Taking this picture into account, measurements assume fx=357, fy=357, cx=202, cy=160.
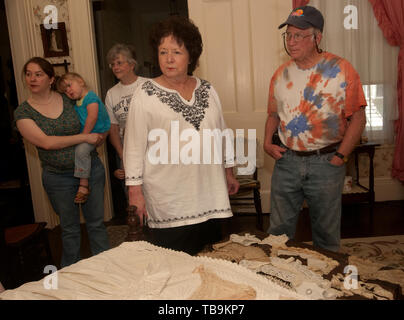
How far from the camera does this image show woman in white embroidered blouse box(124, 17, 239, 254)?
4.88 feet

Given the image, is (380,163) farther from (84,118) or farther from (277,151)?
(84,118)

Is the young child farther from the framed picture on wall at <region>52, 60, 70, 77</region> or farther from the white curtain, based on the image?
the white curtain

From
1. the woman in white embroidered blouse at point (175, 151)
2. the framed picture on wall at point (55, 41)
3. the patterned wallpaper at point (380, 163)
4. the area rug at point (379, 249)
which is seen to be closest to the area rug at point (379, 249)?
the area rug at point (379, 249)

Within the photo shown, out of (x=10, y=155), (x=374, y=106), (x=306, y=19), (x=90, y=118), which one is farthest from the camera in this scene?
(x=10, y=155)

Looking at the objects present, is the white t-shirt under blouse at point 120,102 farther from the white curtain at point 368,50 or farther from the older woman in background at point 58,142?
the white curtain at point 368,50

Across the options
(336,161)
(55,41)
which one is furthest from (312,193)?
(55,41)

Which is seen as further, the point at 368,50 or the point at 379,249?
the point at 368,50

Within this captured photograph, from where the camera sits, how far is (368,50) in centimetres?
338

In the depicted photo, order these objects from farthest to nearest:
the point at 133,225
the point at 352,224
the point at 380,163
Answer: the point at 380,163 < the point at 352,224 < the point at 133,225

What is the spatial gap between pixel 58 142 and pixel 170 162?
2.71 feet

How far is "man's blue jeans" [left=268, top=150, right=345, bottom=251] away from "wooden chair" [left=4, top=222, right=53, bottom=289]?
1524 millimetres

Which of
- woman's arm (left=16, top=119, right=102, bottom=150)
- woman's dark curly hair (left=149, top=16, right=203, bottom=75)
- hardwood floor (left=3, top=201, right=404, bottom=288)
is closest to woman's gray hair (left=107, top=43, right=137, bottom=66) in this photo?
woman's arm (left=16, top=119, right=102, bottom=150)
